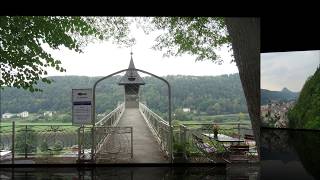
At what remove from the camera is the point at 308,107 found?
1686cm

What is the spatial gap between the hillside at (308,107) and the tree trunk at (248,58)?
8.98 metres

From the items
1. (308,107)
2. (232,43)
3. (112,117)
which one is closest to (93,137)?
(112,117)

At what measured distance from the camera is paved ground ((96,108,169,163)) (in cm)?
844

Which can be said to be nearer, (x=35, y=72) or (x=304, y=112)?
(x=35, y=72)

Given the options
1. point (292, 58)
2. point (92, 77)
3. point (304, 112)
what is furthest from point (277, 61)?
point (92, 77)

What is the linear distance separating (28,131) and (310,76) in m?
12.2

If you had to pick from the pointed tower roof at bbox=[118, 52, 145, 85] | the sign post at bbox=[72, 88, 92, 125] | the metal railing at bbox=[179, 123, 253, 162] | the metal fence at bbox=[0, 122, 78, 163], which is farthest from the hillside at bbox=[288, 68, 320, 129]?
the metal fence at bbox=[0, 122, 78, 163]

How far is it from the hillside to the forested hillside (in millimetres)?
9290

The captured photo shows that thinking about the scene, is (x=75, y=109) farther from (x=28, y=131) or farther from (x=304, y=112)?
(x=304, y=112)

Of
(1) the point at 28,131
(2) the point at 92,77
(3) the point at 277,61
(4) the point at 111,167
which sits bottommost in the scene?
(4) the point at 111,167

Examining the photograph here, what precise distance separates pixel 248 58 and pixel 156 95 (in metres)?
1.97

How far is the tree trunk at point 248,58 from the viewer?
8320mm

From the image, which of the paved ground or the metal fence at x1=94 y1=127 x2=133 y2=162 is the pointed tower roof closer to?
the paved ground

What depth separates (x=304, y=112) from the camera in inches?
666
